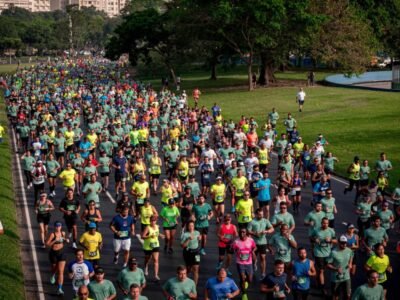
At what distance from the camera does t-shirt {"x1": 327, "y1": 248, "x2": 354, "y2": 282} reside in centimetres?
1059

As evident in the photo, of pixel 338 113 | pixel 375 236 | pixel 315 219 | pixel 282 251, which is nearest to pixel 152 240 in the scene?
pixel 282 251

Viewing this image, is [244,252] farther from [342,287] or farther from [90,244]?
[90,244]

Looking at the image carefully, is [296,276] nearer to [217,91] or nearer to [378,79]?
[217,91]

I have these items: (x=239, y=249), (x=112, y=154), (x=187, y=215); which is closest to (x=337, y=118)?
(x=112, y=154)

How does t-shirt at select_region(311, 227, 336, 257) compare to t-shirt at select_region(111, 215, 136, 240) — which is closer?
t-shirt at select_region(311, 227, 336, 257)

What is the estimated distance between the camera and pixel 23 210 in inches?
717

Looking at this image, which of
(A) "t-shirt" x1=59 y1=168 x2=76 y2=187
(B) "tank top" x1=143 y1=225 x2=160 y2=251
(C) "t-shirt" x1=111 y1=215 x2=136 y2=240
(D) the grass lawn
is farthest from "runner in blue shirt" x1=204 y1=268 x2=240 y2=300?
(D) the grass lawn

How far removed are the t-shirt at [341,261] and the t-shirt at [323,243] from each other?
0.82m

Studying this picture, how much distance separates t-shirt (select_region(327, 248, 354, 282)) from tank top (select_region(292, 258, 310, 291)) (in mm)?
651

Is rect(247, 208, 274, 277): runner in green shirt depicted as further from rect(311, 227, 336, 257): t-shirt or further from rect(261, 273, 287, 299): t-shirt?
rect(261, 273, 287, 299): t-shirt

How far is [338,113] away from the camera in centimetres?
3834

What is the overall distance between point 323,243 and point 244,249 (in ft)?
5.12

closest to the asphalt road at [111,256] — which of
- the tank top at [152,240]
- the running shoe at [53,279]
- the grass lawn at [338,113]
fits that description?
the running shoe at [53,279]

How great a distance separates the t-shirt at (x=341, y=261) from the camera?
1059cm
